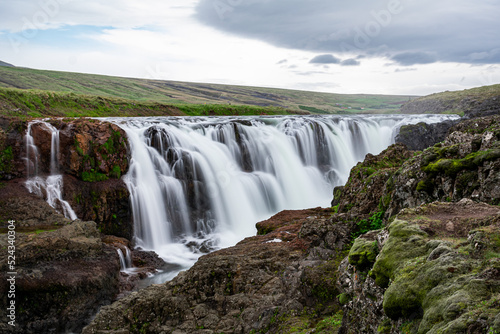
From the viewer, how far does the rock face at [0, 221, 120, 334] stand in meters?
11.3

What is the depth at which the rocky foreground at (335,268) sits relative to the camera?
16.3ft

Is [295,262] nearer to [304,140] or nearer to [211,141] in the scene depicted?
[211,141]

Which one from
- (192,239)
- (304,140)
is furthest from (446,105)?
(192,239)

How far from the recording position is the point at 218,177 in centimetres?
2544

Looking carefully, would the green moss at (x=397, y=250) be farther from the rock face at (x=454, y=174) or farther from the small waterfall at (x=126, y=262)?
the small waterfall at (x=126, y=262)

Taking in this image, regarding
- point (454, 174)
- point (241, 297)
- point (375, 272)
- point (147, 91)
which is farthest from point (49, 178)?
point (147, 91)

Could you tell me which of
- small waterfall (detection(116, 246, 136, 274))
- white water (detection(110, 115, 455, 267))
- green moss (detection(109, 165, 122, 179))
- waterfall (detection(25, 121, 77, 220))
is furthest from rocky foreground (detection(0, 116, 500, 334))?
green moss (detection(109, 165, 122, 179))

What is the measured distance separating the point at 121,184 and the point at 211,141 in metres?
9.21

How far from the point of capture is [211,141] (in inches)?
1134

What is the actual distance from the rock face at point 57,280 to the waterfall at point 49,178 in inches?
195

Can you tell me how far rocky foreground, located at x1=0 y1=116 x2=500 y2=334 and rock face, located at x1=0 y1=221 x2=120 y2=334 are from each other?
0.11ft

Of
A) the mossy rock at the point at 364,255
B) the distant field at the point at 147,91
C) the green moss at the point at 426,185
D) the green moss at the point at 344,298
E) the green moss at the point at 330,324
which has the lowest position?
the green moss at the point at 330,324

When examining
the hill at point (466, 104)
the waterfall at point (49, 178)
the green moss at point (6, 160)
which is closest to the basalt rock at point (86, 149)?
the waterfall at point (49, 178)

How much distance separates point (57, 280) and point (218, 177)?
14.5 meters
